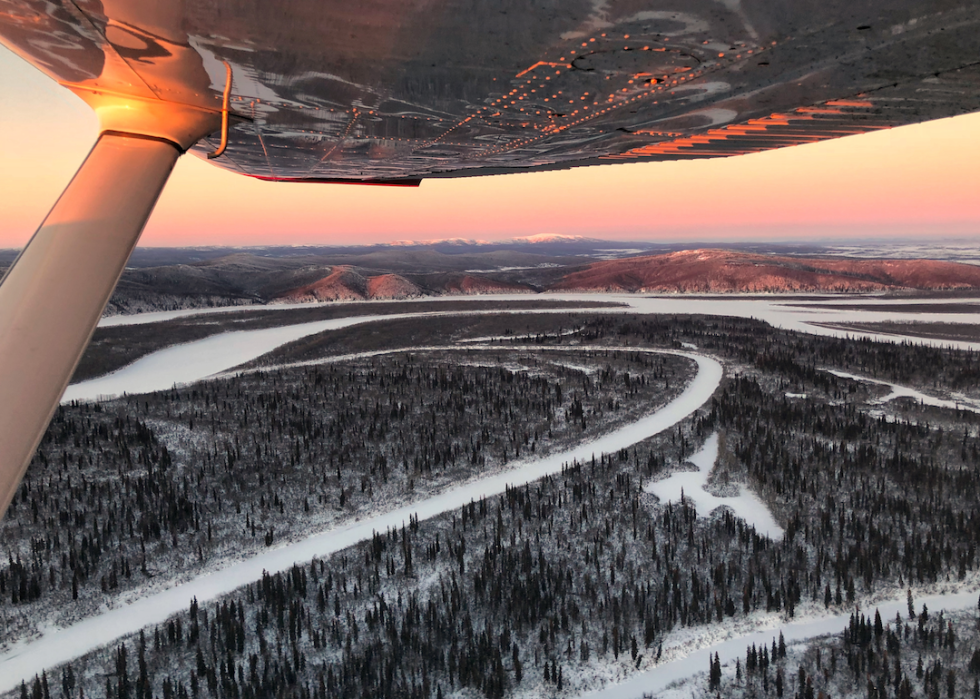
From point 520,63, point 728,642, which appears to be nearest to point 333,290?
point 728,642

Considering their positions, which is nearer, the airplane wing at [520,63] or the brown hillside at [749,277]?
the airplane wing at [520,63]

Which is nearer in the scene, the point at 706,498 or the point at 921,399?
the point at 706,498

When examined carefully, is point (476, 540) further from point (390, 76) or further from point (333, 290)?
point (333, 290)

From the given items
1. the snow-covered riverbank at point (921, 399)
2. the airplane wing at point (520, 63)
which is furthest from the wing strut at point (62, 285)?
the snow-covered riverbank at point (921, 399)

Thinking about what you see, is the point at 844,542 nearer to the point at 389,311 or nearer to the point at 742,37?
the point at 742,37

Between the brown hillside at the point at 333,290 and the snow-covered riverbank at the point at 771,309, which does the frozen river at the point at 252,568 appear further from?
the brown hillside at the point at 333,290

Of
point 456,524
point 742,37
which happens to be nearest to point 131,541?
point 456,524
